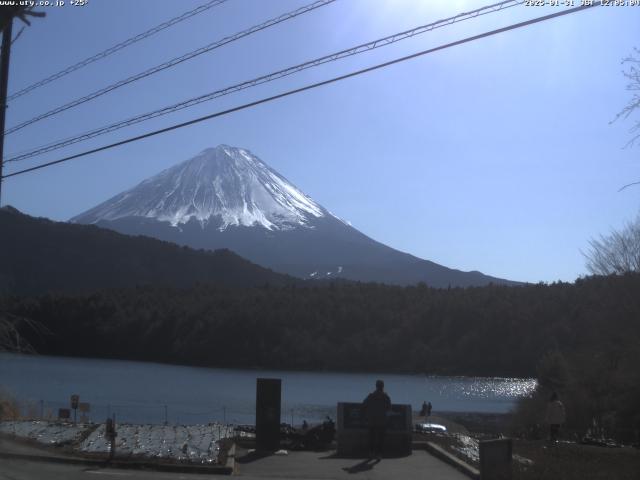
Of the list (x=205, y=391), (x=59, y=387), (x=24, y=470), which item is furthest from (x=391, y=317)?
(x=24, y=470)

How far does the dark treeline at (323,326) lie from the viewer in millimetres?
89312

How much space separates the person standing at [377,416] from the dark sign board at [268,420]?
1725 mm

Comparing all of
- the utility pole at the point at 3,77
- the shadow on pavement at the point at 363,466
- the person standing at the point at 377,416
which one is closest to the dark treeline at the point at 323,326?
the person standing at the point at 377,416

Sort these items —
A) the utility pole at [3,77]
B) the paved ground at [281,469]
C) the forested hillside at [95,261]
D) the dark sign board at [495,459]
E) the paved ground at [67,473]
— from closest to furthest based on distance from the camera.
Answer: the dark sign board at [495,459], the paved ground at [67,473], the paved ground at [281,469], the utility pole at [3,77], the forested hillside at [95,261]

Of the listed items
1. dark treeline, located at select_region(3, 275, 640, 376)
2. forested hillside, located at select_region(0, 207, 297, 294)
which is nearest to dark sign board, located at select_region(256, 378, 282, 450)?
dark treeline, located at select_region(3, 275, 640, 376)

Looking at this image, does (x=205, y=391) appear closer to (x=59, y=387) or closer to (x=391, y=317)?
(x=59, y=387)

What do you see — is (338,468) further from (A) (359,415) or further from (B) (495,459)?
(B) (495,459)

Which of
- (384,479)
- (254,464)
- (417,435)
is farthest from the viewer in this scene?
(417,435)

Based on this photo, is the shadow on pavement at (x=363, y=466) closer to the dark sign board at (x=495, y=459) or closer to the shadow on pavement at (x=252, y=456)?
the shadow on pavement at (x=252, y=456)

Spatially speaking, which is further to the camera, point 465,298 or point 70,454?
point 465,298

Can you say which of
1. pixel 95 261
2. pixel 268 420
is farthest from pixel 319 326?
pixel 268 420

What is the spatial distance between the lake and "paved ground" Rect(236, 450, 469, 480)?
23.0 m

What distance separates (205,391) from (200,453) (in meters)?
48.4

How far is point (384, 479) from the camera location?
13094 mm
